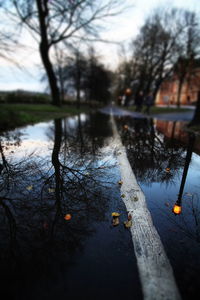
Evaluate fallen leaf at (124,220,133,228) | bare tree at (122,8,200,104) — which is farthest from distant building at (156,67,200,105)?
fallen leaf at (124,220,133,228)

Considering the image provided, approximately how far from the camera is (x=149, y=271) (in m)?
1.17

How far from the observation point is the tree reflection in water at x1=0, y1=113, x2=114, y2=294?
131 centimetres

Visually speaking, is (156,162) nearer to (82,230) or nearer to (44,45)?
(82,230)

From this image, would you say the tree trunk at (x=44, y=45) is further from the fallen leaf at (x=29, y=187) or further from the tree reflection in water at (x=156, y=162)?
the fallen leaf at (x=29, y=187)

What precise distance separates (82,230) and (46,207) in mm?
604

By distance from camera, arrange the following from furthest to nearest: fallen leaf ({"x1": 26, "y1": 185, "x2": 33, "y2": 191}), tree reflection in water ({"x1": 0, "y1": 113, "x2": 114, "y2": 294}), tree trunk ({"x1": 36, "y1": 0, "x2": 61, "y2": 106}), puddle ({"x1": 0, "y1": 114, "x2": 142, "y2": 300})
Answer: tree trunk ({"x1": 36, "y1": 0, "x2": 61, "y2": 106}) → fallen leaf ({"x1": 26, "y1": 185, "x2": 33, "y2": 191}) → tree reflection in water ({"x1": 0, "y1": 113, "x2": 114, "y2": 294}) → puddle ({"x1": 0, "y1": 114, "x2": 142, "y2": 300})

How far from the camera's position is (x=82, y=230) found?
1.54 m

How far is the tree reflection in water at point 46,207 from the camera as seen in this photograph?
1.31 m

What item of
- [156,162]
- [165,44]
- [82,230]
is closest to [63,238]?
[82,230]

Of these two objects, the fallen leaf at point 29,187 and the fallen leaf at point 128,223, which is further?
the fallen leaf at point 29,187

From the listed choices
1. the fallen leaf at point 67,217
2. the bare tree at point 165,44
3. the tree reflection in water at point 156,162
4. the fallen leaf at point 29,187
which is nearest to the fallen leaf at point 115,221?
the fallen leaf at point 67,217

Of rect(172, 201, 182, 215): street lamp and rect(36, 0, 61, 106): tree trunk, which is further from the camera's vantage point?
rect(36, 0, 61, 106): tree trunk

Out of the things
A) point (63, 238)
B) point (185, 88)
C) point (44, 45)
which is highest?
point (185, 88)

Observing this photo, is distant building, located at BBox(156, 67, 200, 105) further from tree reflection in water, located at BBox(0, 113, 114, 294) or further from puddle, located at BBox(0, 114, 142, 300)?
puddle, located at BBox(0, 114, 142, 300)
